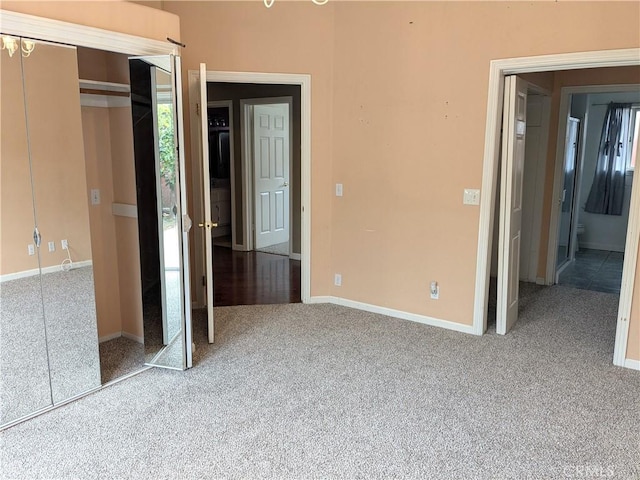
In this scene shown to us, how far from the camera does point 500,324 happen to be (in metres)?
3.89

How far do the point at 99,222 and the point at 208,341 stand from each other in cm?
123

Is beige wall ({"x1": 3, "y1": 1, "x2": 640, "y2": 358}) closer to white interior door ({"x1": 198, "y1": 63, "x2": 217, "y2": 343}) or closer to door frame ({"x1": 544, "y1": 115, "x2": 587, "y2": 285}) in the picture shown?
white interior door ({"x1": 198, "y1": 63, "x2": 217, "y2": 343})

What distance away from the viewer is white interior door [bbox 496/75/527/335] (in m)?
3.62

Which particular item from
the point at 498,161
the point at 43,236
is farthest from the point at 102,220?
the point at 498,161

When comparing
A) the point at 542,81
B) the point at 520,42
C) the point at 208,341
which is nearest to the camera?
the point at 520,42

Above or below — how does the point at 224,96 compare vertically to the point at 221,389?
above

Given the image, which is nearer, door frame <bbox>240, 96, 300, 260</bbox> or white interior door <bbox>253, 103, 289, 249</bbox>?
door frame <bbox>240, 96, 300, 260</bbox>

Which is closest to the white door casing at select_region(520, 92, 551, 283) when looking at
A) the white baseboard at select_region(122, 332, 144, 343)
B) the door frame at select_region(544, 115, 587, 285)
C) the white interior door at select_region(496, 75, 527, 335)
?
the door frame at select_region(544, 115, 587, 285)

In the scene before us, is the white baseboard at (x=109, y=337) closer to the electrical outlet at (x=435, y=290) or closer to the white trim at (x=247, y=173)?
the electrical outlet at (x=435, y=290)

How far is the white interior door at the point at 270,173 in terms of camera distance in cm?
663

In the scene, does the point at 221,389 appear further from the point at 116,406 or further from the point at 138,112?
the point at 138,112

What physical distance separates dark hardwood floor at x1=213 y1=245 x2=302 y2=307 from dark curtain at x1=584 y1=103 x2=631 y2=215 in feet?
14.7

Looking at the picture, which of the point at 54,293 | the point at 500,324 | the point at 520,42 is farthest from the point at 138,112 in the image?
the point at 500,324

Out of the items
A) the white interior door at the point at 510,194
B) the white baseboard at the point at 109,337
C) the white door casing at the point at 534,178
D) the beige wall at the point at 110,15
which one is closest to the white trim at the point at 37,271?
the white baseboard at the point at 109,337
